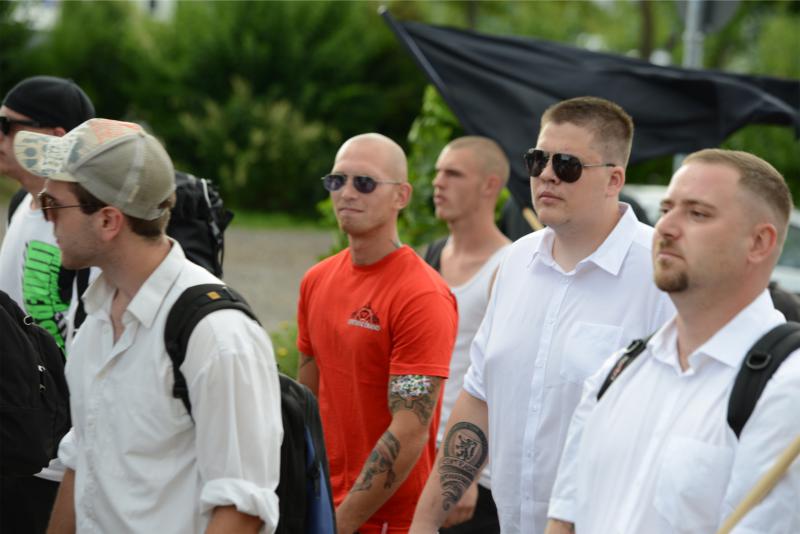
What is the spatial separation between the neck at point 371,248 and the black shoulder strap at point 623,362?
1736 millimetres

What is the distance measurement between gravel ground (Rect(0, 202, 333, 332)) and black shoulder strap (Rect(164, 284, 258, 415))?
8723mm

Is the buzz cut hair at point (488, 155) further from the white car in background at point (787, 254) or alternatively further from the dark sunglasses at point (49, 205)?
the white car in background at point (787, 254)

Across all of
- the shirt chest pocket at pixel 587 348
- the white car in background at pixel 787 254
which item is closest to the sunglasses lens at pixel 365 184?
the shirt chest pocket at pixel 587 348

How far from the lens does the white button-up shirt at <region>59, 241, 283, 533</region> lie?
9.54 ft

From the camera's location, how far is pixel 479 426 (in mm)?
4281

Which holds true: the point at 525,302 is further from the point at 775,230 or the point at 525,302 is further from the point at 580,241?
the point at 775,230

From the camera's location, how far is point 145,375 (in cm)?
302

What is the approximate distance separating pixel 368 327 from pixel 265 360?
1623 millimetres

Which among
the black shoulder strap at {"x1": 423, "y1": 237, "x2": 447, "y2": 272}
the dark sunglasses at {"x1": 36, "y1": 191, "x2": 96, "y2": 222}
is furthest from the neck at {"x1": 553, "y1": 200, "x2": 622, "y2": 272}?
the black shoulder strap at {"x1": 423, "y1": 237, "x2": 447, "y2": 272}

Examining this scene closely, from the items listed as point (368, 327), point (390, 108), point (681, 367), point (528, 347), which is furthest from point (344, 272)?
point (390, 108)

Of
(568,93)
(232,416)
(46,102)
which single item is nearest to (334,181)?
(46,102)

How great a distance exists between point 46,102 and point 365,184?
5.01ft

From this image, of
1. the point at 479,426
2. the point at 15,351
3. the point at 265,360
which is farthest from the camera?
the point at 479,426

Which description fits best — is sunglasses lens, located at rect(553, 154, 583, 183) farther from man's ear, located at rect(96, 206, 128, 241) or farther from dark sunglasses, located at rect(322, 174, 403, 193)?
man's ear, located at rect(96, 206, 128, 241)
